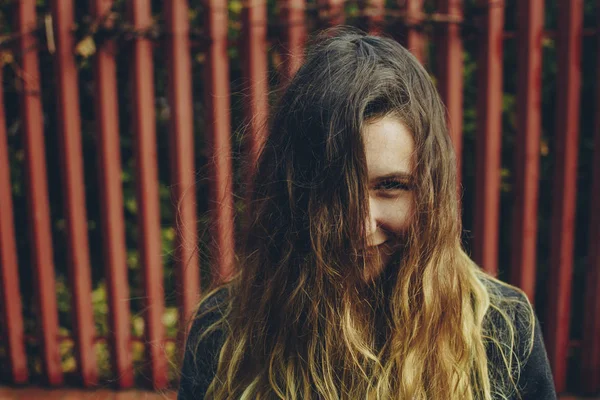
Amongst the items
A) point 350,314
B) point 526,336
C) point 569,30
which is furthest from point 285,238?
point 569,30

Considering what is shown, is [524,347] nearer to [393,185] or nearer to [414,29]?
[393,185]

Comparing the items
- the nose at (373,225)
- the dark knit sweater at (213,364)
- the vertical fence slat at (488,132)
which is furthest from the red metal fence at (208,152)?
the nose at (373,225)

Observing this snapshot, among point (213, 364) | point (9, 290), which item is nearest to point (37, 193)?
point (9, 290)

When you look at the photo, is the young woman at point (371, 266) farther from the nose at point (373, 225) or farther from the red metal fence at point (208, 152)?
the red metal fence at point (208, 152)

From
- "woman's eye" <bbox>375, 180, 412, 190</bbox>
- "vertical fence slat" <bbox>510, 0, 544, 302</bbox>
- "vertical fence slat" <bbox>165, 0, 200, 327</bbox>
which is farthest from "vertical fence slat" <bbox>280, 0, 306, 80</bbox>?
"woman's eye" <bbox>375, 180, 412, 190</bbox>

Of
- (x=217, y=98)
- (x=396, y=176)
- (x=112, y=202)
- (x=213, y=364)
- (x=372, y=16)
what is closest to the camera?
(x=396, y=176)

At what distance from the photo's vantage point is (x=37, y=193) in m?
3.08

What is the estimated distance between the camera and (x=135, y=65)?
116 inches

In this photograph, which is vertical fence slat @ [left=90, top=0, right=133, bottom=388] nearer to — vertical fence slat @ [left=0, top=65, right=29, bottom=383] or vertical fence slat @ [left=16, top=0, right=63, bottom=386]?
vertical fence slat @ [left=16, top=0, right=63, bottom=386]

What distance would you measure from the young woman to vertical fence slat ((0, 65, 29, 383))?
2.08m

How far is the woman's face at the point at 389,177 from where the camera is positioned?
128 cm

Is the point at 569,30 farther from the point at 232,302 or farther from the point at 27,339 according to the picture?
the point at 27,339

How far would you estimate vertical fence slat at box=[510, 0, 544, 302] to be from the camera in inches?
110

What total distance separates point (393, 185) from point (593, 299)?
2.07 metres
